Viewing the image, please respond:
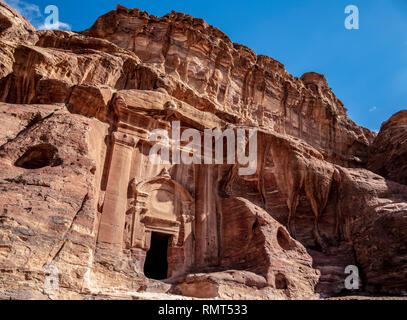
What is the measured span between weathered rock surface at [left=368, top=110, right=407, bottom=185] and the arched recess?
503 inches

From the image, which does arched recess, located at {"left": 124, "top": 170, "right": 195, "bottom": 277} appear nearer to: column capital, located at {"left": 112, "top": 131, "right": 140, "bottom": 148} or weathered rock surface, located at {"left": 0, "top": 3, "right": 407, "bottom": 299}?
weathered rock surface, located at {"left": 0, "top": 3, "right": 407, "bottom": 299}

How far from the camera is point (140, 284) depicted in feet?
42.6

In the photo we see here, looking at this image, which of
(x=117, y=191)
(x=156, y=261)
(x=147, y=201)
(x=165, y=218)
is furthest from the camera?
(x=156, y=261)

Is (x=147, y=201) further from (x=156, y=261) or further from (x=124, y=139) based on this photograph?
(x=156, y=261)

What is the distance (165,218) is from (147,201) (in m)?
1.14

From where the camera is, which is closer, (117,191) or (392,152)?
(117,191)

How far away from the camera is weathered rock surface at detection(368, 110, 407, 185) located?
2145 centimetres

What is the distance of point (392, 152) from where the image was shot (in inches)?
892

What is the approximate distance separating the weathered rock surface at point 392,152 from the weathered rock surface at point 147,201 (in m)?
0.13

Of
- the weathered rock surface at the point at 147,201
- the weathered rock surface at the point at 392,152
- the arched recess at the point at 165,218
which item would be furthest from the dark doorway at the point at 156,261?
the weathered rock surface at the point at 392,152

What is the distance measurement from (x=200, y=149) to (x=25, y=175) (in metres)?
10.0

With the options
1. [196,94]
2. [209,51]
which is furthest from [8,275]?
[209,51]

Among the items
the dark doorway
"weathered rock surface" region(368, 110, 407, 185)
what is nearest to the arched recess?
the dark doorway

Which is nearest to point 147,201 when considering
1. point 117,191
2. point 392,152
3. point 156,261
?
point 117,191
